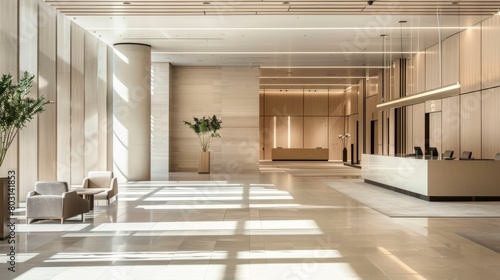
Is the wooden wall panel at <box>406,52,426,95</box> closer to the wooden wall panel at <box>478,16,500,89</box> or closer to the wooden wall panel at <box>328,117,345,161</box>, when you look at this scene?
the wooden wall panel at <box>478,16,500,89</box>

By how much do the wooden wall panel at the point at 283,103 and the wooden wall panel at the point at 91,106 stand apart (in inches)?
788

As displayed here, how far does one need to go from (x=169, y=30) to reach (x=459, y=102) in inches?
352

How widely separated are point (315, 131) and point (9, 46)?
90.4 ft

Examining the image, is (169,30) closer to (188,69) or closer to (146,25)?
(146,25)

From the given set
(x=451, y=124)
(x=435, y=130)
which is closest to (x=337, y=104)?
(x=435, y=130)

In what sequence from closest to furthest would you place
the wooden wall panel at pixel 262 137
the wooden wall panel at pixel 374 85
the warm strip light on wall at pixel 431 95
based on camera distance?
the warm strip light on wall at pixel 431 95, the wooden wall panel at pixel 374 85, the wooden wall panel at pixel 262 137

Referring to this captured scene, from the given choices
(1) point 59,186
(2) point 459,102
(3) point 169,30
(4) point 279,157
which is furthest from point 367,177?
(4) point 279,157

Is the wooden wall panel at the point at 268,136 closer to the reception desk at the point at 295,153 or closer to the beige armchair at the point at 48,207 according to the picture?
the reception desk at the point at 295,153

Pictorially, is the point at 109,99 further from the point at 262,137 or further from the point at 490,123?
the point at 262,137

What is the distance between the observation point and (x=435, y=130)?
1848 centimetres

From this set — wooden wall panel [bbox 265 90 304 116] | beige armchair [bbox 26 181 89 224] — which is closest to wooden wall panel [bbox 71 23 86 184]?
beige armchair [bbox 26 181 89 224]

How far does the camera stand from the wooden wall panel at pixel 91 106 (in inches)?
684

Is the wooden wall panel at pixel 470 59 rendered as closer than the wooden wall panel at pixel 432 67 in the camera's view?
Yes

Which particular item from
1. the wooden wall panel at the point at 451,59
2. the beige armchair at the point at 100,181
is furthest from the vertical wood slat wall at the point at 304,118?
the beige armchair at the point at 100,181
